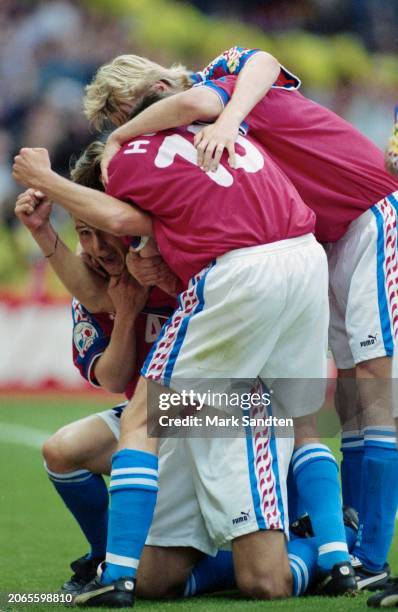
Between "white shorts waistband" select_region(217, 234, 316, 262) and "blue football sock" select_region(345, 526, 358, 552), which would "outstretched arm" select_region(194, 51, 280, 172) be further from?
"blue football sock" select_region(345, 526, 358, 552)

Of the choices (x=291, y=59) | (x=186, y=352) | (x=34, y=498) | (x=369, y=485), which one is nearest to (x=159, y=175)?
(x=186, y=352)

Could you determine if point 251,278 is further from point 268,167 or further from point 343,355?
point 343,355

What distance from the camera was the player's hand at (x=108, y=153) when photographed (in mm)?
3531

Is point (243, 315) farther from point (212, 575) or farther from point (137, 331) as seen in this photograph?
point (212, 575)

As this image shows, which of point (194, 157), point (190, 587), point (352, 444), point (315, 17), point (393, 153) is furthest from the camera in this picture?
point (315, 17)

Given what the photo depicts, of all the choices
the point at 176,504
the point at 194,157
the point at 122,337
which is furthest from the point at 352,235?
the point at 176,504

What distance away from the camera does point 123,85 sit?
152 inches

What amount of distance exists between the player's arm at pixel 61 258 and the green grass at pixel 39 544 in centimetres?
94

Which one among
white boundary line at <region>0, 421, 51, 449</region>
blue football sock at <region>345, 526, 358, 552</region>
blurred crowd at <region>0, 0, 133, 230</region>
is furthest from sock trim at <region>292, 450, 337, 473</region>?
blurred crowd at <region>0, 0, 133, 230</region>

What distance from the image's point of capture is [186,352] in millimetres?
3309

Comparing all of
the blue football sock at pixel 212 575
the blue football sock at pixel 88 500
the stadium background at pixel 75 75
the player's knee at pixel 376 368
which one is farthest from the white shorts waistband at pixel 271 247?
the stadium background at pixel 75 75

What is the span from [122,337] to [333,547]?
3.03 ft

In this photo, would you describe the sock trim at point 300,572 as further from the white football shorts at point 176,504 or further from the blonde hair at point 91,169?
the blonde hair at point 91,169

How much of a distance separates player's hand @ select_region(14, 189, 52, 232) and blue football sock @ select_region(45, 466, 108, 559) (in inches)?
31.3
